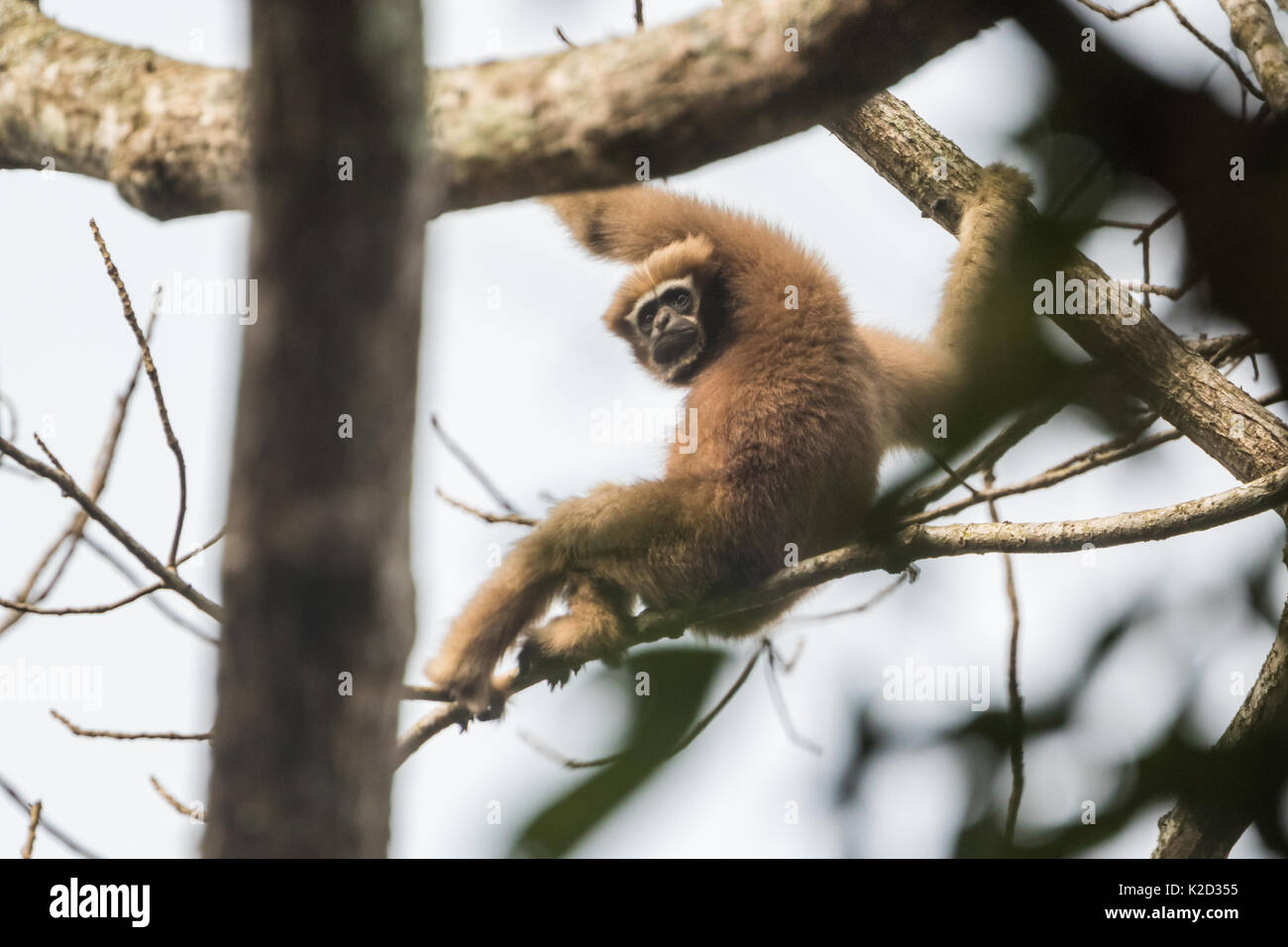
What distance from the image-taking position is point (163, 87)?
2.53 metres

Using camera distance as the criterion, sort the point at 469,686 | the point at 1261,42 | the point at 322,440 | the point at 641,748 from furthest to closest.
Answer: the point at 469,686 < the point at 1261,42 < the point at 322,440 < the point at 641,748

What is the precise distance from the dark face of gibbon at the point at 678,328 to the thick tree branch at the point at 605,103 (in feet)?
17.1

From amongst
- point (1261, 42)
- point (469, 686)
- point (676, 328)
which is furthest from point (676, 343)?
point (1261, 42)

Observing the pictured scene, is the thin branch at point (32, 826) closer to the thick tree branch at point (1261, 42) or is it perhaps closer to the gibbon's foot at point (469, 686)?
the gibbon's foot at point (469, 686)

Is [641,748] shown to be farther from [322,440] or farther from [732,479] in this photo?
[732,479]

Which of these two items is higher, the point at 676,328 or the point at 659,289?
the point at 659,289

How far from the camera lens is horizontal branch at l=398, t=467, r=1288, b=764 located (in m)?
3.20

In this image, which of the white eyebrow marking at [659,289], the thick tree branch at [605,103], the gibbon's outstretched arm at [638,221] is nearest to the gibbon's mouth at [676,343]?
the white eyebrow marking at [659,289]

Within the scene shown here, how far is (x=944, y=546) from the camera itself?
446cm

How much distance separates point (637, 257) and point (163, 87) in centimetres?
591

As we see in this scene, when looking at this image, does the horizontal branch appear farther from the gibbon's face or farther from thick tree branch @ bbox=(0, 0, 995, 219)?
the gibbon's face

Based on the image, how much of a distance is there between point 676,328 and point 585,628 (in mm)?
2611

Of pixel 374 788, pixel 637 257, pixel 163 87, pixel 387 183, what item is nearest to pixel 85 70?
pixel 163 87

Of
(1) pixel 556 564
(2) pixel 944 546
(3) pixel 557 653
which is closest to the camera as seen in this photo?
(2) pixel 944 546
